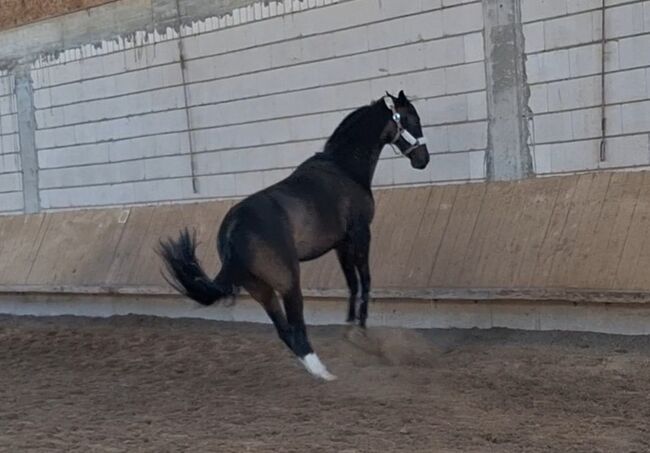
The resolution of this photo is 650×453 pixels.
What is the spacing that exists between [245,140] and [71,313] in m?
3.54

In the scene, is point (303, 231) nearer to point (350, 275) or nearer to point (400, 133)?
point (350, 275)

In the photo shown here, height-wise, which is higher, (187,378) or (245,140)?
(245,140)

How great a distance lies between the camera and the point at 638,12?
27.0 ft

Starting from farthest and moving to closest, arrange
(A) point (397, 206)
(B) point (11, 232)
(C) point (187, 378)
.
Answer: (B) point (11, 232) < (A) point (397, 206) < (C) point (187, 378)

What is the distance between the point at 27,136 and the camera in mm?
14453

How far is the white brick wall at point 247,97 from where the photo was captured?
381 inches

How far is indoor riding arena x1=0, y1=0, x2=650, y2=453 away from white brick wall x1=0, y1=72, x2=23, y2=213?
71 millimetres

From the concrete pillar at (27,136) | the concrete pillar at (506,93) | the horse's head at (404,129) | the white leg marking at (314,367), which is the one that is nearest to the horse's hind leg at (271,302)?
the white leg marking at (314,367)

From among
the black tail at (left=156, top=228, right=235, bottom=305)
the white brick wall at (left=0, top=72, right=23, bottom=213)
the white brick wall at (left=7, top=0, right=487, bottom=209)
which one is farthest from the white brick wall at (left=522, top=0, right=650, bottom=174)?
the white brick wall at (left=0, top=72, right=23, bottom=213)

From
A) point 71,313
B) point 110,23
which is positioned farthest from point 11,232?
point 110,23

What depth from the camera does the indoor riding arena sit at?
6168 millimetres

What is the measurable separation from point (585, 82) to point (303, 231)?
9.84 ft

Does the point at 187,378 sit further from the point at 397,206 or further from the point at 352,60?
the point at 352,60

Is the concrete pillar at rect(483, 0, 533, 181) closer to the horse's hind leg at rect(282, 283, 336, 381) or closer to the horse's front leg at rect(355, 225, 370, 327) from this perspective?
the horse's front leg at rect(355, 225, 370, 327)
